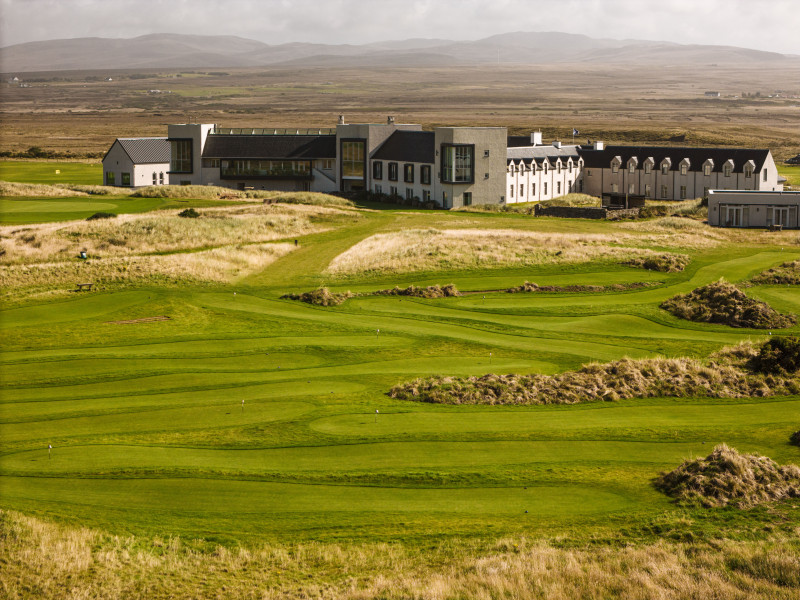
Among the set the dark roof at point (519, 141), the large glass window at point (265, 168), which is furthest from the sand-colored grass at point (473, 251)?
the dark roof at point (519, 141)

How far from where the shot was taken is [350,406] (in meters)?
27.2

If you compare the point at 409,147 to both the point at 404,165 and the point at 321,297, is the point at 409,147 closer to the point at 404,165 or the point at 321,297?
the point at 404,165

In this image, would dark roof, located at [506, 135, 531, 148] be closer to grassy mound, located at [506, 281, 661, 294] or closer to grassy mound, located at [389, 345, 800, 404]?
grassy mound, located at [506, 281, 661, 294]

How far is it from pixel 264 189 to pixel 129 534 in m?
79.8

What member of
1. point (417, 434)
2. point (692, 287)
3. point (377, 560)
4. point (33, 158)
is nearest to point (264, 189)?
point (33, 158)

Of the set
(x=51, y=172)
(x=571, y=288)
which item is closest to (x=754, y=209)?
(x=571, y=288)

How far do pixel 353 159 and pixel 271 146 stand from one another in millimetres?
8930

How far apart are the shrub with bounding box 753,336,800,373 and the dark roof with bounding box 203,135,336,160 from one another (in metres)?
67.6

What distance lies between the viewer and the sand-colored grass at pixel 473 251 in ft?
177

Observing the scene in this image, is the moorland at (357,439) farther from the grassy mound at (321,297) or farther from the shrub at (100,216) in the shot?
the shrub at (100,216)

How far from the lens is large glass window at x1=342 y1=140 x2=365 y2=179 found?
93250mm

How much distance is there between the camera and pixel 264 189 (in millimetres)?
97000

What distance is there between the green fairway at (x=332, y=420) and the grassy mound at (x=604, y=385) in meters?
0.59

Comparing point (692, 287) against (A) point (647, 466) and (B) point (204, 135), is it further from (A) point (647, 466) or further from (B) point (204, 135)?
(B) point (204, 135)
